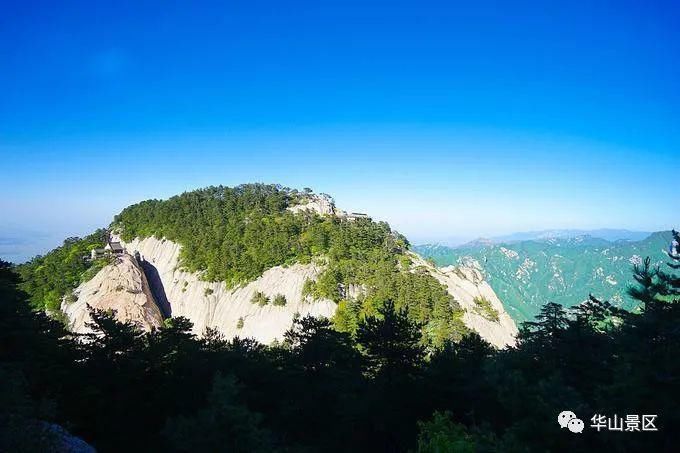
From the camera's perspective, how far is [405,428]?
19.2 m

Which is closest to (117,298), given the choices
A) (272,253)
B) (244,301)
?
(244,301)

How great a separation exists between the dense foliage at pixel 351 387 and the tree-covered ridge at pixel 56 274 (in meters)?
57.9

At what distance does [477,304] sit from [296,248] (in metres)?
30.4

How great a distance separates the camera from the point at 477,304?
57344 mm

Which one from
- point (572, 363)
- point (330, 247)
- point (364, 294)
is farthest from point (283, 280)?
point (572, 363)

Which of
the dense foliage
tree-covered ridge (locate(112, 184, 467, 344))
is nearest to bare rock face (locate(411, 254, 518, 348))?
tree-covered ridge (locate(112, 184, 467, 344))

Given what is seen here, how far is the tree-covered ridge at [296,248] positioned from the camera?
172ft

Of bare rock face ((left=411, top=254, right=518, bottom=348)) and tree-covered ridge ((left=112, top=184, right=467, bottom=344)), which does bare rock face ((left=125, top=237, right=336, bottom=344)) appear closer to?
tree-covered ridge ((left=112, top=184, right=467, bottom=344))

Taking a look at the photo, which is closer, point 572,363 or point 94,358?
point 572,363

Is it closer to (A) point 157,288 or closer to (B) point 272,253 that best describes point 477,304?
(B) point 272,253

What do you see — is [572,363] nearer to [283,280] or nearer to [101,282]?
[283,280]

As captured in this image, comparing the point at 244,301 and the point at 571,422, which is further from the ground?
the point at 571,422

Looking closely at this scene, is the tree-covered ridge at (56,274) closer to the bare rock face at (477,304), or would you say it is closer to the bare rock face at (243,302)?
the bare rock face at (243,302)

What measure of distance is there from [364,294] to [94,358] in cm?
4029
